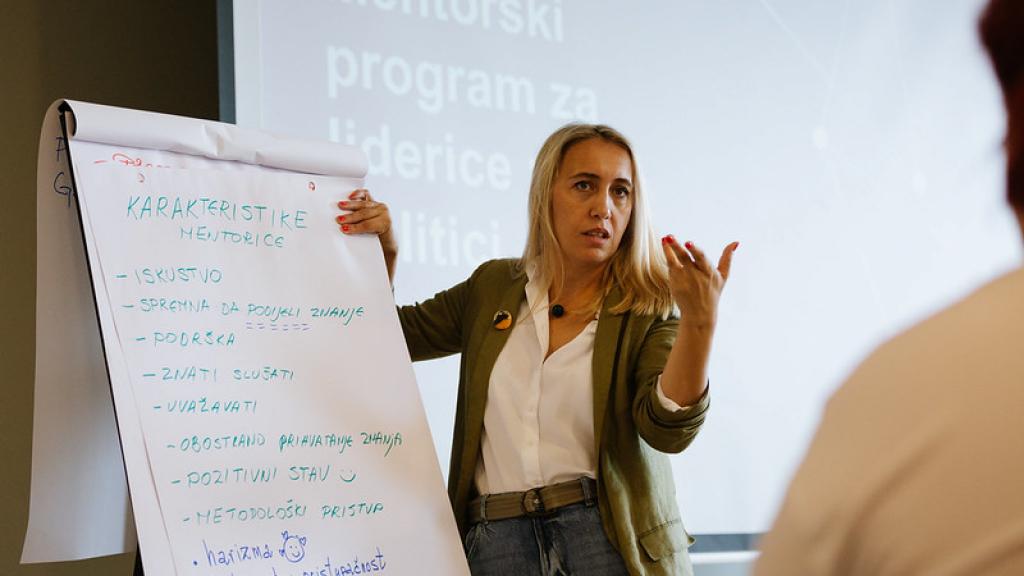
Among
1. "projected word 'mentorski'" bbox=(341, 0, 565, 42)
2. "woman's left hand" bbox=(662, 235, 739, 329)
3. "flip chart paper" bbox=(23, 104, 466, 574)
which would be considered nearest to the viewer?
"flip chart paper" bbox=(23, 104, 466, 574)

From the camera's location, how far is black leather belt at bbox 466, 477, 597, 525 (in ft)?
→ 5.52

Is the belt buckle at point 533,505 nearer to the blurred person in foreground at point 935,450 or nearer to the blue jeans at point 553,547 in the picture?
the blue jeans at point 553,547

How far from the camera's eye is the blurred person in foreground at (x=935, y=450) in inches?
18.2

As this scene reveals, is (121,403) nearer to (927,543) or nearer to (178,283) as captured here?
(178,283)

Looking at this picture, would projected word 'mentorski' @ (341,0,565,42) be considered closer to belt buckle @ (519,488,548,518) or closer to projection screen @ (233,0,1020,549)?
projection screen @ (233,0,1020,549)

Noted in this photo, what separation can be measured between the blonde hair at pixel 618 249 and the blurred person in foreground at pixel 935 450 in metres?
1.30

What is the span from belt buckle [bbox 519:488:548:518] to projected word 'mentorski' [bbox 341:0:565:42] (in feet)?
→ 4.75

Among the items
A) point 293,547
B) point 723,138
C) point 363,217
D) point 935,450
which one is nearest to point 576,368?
point 363,217

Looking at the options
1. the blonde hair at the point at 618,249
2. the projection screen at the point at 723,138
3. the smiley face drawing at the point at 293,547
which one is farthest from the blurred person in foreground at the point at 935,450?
the projection screen at the point at 723,138

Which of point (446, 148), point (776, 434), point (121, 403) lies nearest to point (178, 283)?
point (121, 403)

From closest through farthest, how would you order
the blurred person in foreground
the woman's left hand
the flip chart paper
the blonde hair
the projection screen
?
the blurred person in foreground < the flip chart paper < the woman's left hand < the blonde hair < the projection screen

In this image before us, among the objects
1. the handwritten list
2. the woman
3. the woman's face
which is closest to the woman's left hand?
the woman

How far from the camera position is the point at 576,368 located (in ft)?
5.83

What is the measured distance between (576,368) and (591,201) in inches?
12.9
